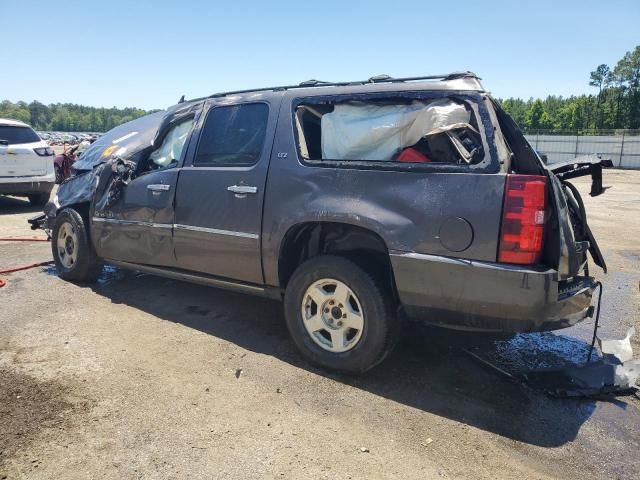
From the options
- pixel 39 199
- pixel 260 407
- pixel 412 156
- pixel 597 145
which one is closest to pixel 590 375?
pixel 412 156

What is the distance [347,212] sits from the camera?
3.41m

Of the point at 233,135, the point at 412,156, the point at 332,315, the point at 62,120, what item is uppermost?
the point at 62,120

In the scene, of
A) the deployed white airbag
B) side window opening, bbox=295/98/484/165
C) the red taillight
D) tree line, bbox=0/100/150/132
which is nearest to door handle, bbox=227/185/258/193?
side window opening, bbox=295/98/484/165

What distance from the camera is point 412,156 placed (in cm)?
338

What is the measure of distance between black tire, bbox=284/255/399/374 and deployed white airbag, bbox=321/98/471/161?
769mm

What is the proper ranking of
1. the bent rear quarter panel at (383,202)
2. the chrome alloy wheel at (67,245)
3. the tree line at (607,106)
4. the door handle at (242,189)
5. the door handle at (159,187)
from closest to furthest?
the bent rear quarter panel at (383,202)
the door handle at (242,189)
the door handle at (159,187)
the chrome alloy wheel at (67,245)
the tree line at (607,106)

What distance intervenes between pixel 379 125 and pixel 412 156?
0.35m

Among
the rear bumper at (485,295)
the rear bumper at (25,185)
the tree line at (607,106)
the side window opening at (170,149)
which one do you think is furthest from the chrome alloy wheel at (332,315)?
the tree line at (607,106)

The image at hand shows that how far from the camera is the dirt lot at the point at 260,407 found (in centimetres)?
263

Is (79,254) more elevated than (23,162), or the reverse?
(23,162)

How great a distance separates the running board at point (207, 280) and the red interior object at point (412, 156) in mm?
1382

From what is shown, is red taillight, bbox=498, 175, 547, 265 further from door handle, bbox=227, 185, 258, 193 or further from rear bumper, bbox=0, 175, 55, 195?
rear bumper, bbox=0, 175, 55, 195

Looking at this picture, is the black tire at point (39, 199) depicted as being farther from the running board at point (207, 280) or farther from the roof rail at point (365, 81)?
the roof rail at point (365, 81)

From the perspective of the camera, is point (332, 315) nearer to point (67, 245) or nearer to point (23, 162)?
point (67, 245)
